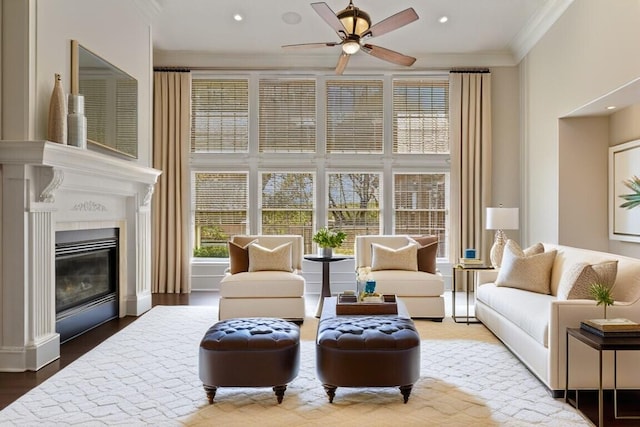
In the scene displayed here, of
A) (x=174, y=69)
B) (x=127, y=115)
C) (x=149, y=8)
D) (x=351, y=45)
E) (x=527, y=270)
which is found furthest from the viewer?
(x=174, y=69)

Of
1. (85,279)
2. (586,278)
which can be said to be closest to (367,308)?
(586,278)

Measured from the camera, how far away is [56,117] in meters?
3.84

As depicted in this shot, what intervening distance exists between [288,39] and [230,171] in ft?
7.21

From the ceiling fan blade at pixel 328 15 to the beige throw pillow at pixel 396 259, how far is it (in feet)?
8.64

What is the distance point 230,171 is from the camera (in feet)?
24.5

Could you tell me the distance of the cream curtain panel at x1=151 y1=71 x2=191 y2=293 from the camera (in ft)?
23.7

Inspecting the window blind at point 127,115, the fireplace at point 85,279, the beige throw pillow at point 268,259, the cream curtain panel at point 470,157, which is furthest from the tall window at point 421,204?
the fireplace at point 85,279

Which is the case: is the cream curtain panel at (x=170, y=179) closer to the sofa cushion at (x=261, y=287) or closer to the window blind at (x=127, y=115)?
the window blind at (x=127, y=115)

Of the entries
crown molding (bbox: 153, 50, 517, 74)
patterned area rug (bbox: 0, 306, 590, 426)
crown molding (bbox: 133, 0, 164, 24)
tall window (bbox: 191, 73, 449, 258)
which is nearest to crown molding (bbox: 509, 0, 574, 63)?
crown molding (bbox: 153, 50, 517, 74)

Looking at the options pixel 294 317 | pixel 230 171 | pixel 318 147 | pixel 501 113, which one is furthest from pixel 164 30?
pixel 501 113

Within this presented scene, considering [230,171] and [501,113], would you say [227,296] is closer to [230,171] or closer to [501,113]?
[230,171]

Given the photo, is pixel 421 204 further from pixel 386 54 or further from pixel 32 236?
pixel 32 236

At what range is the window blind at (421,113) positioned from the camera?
7465 millimetres

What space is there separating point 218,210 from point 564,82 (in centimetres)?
514
